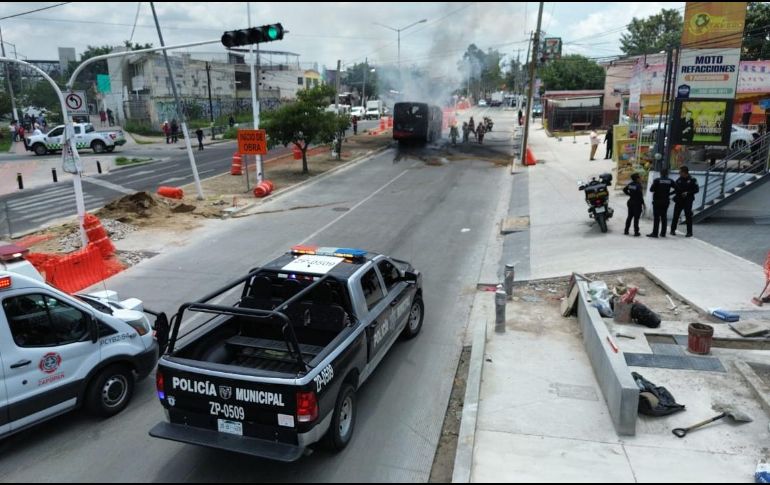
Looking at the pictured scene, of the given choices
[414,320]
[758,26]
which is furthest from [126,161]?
[758,26]

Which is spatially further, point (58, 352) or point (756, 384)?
point (756, 384)

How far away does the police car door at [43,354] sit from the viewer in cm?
573

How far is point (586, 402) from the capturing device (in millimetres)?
6738

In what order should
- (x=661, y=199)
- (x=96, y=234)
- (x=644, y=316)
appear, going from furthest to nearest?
(x=661, y=199) → (x=96, y=234) → (x=644, y=316)

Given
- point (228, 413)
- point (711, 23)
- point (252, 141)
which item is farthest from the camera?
point (252, 141)

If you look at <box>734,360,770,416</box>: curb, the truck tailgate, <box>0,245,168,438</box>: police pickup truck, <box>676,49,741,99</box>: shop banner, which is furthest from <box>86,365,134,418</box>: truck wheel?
<box>676,49,741,99</box>: shop banner

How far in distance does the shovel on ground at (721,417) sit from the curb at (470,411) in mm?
2126

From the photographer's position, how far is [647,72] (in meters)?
30.1

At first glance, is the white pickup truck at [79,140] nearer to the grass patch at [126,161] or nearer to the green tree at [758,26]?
the grass patch at [126,161]

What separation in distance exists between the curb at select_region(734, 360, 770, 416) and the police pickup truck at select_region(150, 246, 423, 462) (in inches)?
173

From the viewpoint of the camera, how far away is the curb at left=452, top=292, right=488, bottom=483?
537 centimetres

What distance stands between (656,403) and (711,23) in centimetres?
1384

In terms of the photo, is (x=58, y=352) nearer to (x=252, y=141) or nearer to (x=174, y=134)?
(x=252, y=141)

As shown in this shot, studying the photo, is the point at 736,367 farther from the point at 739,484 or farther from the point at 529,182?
the point at 529,182
